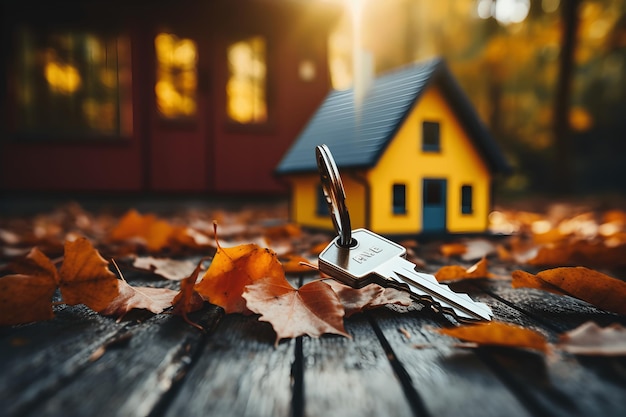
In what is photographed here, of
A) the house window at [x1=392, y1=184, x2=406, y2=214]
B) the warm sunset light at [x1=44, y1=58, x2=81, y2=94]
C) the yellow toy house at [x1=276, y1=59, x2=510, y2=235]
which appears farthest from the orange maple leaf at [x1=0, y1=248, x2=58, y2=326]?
the warm sunset light at [x1=44, y1=58, x2=81, y2=94]

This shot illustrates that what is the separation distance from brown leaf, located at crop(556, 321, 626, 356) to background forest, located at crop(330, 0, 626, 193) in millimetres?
4262

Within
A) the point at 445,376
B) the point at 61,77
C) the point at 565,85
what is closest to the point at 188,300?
the point at 445,376

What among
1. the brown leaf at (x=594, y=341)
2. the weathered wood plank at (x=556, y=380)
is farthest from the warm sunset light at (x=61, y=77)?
the brown leaf at (x=594, y=341)

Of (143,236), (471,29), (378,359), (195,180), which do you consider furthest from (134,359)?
(471,29)

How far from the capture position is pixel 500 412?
1.56 ft

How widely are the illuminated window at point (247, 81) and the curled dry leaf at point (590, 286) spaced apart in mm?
5551

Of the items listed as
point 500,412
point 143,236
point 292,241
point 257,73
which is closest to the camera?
point 500,412

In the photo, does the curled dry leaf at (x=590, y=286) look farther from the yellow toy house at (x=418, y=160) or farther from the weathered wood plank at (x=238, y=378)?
the yellow toy house at (x=418, y=160)

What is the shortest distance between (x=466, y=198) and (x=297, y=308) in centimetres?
149

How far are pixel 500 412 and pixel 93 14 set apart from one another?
6.64 m

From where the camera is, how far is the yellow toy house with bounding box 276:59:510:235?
183 centimetres

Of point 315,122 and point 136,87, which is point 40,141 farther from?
point 315,122

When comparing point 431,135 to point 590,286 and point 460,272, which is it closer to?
point 460,272

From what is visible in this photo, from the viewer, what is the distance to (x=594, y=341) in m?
0.61
